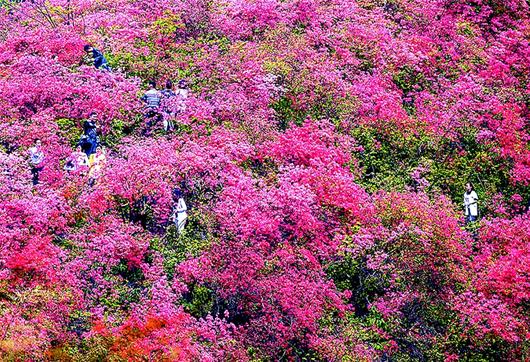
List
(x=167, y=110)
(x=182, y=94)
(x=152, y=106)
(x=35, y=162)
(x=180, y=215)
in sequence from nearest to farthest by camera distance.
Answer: (x=180, y=215)
(x=35, y=162)
(x=167, y=110)
(x=152, y=106)
(x=182, y=94)

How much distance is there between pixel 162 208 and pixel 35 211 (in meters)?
3.62

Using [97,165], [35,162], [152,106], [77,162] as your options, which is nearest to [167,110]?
[152,106]

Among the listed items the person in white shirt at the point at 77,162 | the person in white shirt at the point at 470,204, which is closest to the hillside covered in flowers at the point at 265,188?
the person in white shirt at the point at 77,162

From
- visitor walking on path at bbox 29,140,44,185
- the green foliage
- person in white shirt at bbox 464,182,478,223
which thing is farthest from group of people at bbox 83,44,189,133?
person in white shirt at bbox 464,182,478,223

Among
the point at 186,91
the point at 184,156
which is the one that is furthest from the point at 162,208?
the point at 186,91

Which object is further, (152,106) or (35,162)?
(152,106)

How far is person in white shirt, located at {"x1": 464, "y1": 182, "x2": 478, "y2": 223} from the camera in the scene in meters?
20.3

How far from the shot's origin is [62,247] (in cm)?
1734

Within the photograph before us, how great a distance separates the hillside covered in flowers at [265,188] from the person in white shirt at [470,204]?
502mm

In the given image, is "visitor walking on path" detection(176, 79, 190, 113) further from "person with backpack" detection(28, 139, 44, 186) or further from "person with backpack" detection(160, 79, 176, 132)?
"person with backpack" detection(28, 139, 44, 186)

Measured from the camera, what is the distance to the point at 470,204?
66.5 ft

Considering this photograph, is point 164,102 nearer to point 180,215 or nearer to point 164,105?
point 164,105

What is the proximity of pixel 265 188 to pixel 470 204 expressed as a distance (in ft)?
22.8

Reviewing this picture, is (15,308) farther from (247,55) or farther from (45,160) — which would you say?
(247,55)
